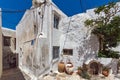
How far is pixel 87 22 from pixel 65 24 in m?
2.27

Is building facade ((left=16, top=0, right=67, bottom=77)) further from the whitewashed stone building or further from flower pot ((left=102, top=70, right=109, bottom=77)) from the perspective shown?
flower pot ((left=102, top=70, right=109, bottom=77))

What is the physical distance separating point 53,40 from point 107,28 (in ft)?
12.8

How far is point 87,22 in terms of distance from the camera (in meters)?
11.5

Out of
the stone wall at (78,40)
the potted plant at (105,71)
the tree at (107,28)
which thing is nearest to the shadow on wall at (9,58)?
the stone wall at (78,40)

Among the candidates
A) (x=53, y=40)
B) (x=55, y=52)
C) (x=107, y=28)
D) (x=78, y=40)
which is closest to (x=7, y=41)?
(x=55, y=52)

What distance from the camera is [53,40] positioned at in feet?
39.0

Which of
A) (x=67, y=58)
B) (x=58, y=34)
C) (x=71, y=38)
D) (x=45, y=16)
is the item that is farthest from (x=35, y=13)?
(x=67, y=58)

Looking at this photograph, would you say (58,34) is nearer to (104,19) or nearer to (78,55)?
(78,55)

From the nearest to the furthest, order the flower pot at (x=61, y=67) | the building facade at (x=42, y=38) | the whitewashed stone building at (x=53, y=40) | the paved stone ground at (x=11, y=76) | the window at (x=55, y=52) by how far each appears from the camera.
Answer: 1. the paved stone ground at (x=11, y=76)
2. the building facade at (x=42, y=38)
3. the whitewashed stone building at (x=53, y=40)
4. the flower pot at (x=61, y=67)
5. the window at (x=55, y=52)

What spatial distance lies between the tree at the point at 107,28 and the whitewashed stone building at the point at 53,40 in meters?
0.59

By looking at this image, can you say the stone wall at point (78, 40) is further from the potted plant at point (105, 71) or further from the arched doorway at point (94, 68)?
the potted plant at point (105, 71)

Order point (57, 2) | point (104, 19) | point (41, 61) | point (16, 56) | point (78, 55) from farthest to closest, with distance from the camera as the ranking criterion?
1. point (16, 56)
2. point (57, 2)
3. point (78, 55)
4. point (104, 19)
5. point (41, 61)

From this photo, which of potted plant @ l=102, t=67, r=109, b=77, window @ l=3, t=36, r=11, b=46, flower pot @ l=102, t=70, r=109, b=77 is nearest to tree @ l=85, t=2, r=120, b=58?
potted plant @ l=102, t=67, r=109, b=77

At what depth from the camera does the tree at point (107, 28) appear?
10727mm
